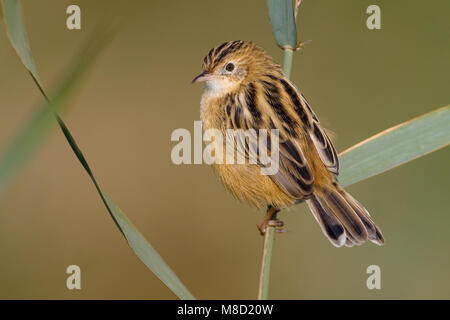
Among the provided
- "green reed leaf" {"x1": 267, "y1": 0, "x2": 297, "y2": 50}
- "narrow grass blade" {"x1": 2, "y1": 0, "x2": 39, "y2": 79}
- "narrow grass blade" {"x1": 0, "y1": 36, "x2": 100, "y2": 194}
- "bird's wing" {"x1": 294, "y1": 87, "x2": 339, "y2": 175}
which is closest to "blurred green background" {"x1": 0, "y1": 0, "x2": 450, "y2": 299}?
"bird's wing" {"x1": 294, "y1": 87, "x2": 339, "y2": 175}

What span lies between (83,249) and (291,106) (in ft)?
11.3

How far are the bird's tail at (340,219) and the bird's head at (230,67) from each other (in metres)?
0.90

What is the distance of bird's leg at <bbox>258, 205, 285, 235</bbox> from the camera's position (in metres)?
3.25

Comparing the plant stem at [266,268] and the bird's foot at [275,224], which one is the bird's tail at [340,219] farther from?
the plant stem at [266,268]

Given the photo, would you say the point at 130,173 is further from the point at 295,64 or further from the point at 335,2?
the point at 335,2

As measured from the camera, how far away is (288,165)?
345cm

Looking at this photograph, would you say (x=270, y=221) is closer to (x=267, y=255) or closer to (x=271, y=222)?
(x=271, y=222)

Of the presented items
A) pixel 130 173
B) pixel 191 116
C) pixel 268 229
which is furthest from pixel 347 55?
pixel 268 229

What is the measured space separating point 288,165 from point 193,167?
3250 millimetres

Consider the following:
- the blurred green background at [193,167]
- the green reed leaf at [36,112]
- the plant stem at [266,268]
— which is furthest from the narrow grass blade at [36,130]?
the blurred green background at [193,167]

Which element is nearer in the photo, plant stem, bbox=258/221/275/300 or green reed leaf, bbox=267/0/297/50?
plant stem, bbox=258/221/275/300

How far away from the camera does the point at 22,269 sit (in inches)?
228

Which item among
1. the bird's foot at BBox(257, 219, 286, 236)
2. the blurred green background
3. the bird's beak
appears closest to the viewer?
the bird's foot at BBox(257, 219, 286, 236)

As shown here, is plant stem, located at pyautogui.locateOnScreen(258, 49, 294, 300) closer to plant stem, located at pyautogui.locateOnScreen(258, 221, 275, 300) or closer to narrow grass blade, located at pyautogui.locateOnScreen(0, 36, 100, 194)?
plant stem, located at pyautogui.locateOnScreen(258, 221, 275, 300)
